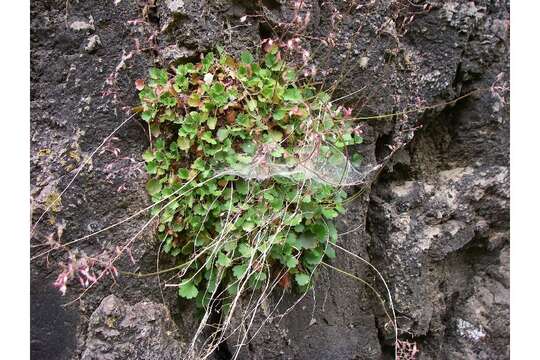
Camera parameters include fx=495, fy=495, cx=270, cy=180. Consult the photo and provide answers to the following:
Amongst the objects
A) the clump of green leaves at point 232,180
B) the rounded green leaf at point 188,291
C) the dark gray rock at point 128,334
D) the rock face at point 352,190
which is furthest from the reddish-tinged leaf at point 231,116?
the dark gray rock at point 128,334

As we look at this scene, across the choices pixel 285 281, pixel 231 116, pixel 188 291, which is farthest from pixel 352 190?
pixel 188 291

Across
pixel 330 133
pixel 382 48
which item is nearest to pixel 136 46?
pixel 330 133

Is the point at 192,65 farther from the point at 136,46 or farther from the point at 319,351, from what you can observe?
the point at 319,351

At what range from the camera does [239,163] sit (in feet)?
5.75

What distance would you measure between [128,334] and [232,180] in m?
0.64

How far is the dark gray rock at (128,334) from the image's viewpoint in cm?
170

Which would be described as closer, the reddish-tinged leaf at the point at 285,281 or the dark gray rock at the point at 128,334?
the dark gray rock at the point at 128,334

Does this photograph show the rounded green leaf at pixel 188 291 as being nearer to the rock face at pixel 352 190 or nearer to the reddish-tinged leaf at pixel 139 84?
the rock face at pixel 352 190

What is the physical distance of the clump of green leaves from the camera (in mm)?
1740

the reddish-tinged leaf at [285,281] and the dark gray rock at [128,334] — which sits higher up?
the reddish-tinged leaf at [285,281]

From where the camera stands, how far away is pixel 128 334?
1.72m

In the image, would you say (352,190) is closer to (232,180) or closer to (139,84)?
(232,180)

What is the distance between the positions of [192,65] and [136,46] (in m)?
0.22

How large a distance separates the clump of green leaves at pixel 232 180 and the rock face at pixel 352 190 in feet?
0.31
